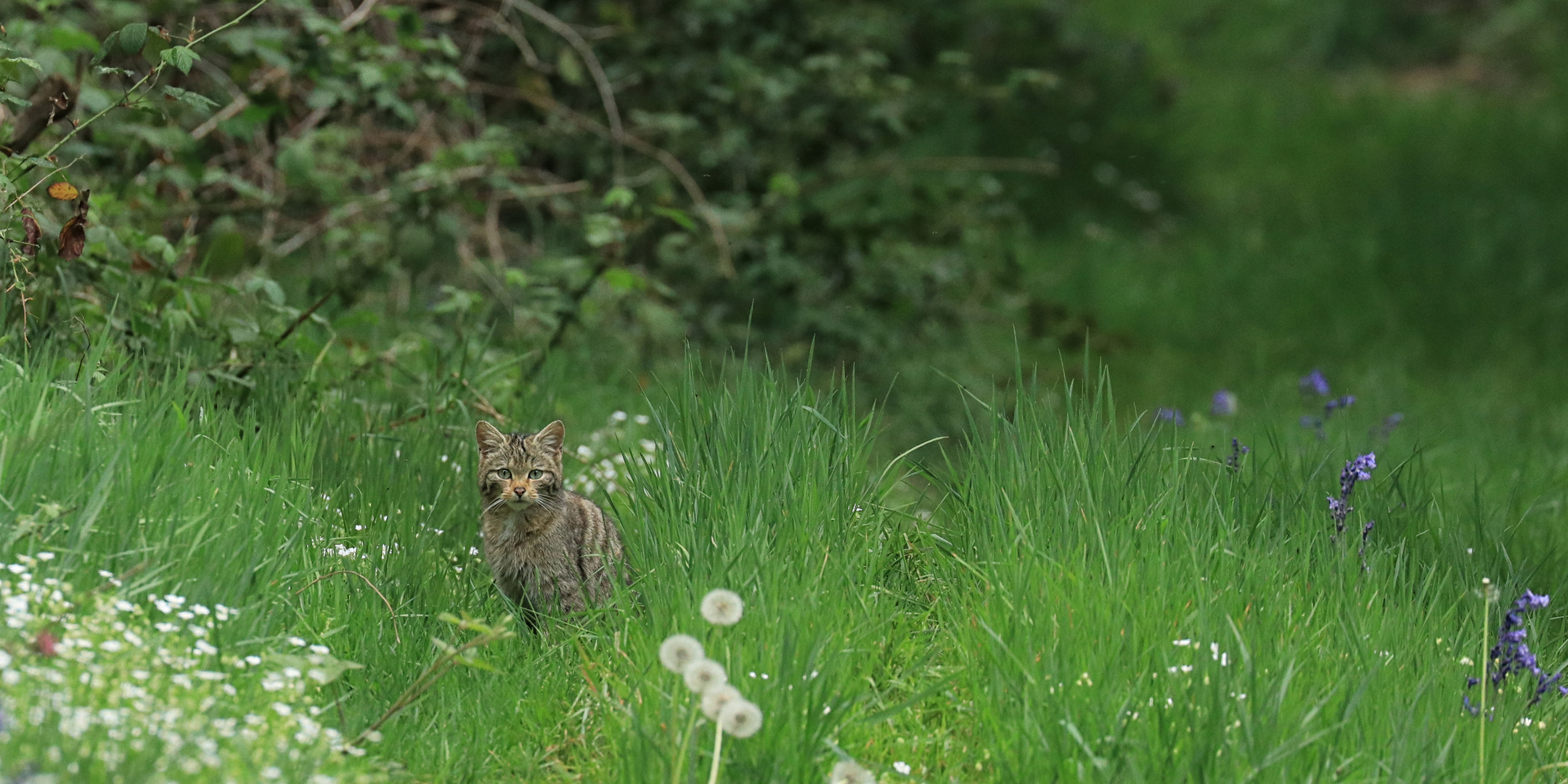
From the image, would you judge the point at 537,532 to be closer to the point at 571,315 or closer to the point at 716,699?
the point at 716,699

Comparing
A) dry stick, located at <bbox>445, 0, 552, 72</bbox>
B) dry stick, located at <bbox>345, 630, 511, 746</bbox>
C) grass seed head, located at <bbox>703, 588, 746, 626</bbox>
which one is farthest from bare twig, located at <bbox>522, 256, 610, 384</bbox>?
grass seed head, located at <bbox>703, 588, 746, 626</bbox>

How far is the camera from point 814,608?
3381 millimetres

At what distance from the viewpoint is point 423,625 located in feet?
12.5

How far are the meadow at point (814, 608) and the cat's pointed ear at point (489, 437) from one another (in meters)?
0.32

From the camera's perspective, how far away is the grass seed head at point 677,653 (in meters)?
2.87

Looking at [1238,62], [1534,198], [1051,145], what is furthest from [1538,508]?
[1238,62]

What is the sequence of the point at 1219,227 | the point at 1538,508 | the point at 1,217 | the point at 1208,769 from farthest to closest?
the point at 1219,227 → the point at 1538,508 → the point at 1,217 → the point at 1208,769

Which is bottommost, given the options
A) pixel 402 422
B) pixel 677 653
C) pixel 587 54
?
pixel 677 653

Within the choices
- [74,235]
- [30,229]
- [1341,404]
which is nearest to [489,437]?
[74,235]

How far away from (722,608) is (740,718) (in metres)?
0.31

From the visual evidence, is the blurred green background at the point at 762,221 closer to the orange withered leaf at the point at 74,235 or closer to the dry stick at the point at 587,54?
the dry stick at the point at 587,54

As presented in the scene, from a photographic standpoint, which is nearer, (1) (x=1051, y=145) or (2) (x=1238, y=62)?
(1) (x=1051, y=145)

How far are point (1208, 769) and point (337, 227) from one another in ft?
15.5

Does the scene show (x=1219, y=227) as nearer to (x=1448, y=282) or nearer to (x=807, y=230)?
(x=1448, y=282)
